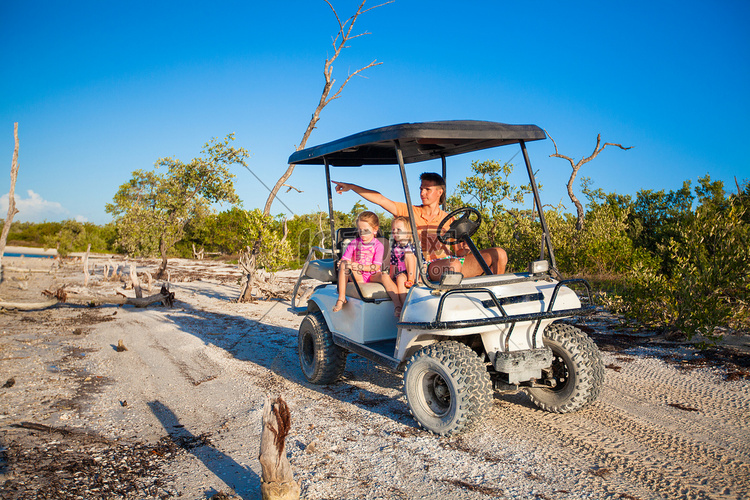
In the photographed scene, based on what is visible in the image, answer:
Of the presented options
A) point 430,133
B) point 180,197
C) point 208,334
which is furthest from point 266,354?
point 180,197

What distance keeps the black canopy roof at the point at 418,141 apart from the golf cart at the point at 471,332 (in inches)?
0.5

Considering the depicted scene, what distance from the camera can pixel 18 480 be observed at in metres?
3.18

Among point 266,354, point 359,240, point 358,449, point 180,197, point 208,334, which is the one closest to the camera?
point 358,449

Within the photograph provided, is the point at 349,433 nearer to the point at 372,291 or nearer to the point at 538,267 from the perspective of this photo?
the point at 372,291

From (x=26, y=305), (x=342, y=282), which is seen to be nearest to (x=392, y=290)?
(x=342, y=282)

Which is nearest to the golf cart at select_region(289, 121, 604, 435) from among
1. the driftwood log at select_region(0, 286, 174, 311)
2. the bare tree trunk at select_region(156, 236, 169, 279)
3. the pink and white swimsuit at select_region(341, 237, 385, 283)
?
the pink and white swimsuit at select_region(341, 237, 385, 283)

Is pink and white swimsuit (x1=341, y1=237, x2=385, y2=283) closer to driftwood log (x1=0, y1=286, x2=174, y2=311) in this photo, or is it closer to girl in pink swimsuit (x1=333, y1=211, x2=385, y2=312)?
girl in pink swimsuit (x1=333, y1=211, x2=385, y2=312)

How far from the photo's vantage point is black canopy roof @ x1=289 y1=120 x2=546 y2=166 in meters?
3.87

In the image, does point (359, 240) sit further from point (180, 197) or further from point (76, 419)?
point (180, 197)

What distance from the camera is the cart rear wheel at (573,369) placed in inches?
161

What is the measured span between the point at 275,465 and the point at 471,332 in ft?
5.62

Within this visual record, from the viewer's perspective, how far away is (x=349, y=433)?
400cm

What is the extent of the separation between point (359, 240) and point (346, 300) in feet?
2.17

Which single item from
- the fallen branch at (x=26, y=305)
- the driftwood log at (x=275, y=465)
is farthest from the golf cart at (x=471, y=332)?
the fallen branch at (x=26, y=305)
